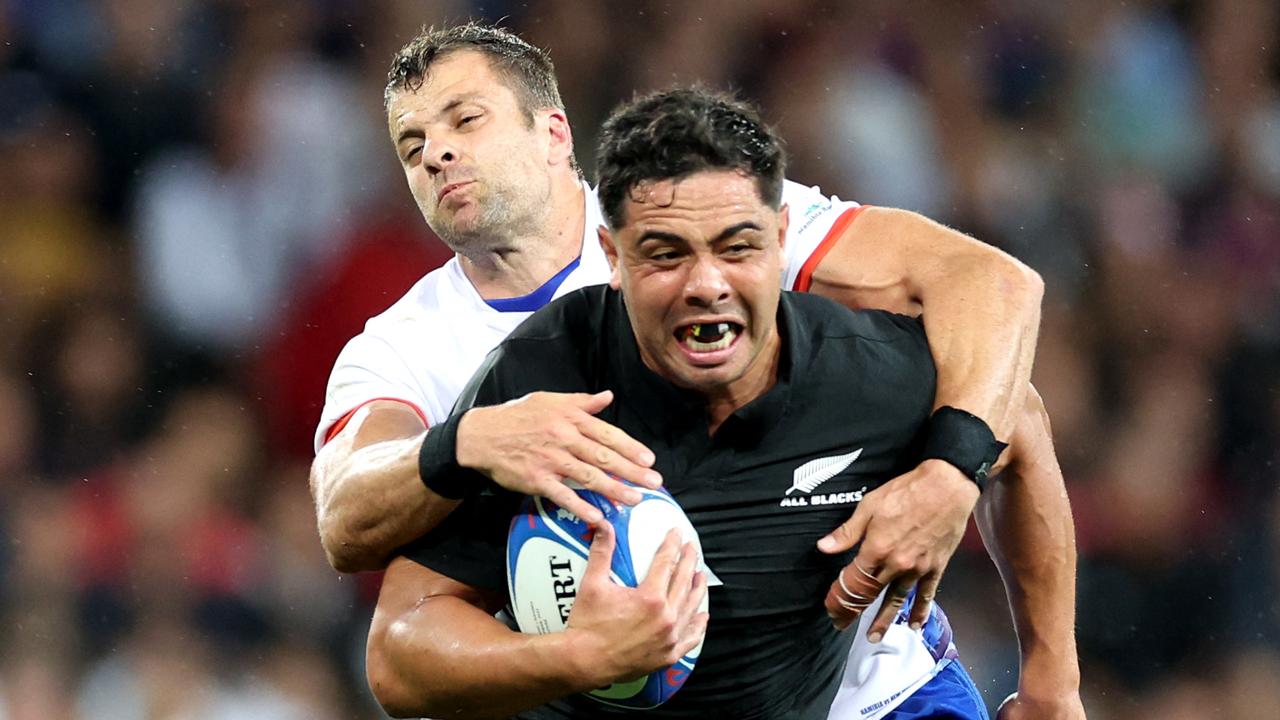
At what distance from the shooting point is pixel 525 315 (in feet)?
10.4

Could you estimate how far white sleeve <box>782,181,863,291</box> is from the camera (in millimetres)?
2902

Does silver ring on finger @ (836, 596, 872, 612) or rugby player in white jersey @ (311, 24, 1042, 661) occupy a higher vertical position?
rugby player in white jersey @ (311, 24, 1042, 661)

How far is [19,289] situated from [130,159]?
0.52 meters

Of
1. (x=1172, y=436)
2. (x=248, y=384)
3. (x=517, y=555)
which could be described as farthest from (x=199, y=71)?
(x=517, y=555)

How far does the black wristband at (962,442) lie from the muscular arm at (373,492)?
705 mm

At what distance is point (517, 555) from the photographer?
2418 mm

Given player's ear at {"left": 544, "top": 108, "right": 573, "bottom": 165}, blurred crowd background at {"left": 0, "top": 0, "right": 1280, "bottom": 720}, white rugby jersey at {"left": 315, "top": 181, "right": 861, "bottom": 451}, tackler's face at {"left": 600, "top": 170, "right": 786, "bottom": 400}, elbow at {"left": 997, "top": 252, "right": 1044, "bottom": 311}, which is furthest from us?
blurred crowd background at {"left": 0, "top": 0, "right": 1280, "bottom": 720}

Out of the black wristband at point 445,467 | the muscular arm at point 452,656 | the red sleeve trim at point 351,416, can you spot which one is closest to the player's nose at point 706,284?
the black wristband at point 445,467

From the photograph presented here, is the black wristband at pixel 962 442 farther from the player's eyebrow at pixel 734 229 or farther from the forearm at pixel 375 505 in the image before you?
the forearm at pixel 375 505

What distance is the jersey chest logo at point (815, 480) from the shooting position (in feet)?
8.37

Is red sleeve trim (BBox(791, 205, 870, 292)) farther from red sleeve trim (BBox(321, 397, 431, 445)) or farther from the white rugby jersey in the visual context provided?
red sleeve trim (BBox(321, 397, 431, 445))

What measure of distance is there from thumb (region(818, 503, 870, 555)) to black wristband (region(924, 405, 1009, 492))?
141 mm

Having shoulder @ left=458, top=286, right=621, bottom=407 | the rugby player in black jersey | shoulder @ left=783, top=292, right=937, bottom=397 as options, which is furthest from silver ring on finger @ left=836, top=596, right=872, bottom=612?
shoulder @ left=458, top=286, right=621, bottom=407

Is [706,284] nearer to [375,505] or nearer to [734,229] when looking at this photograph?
[734,229]
